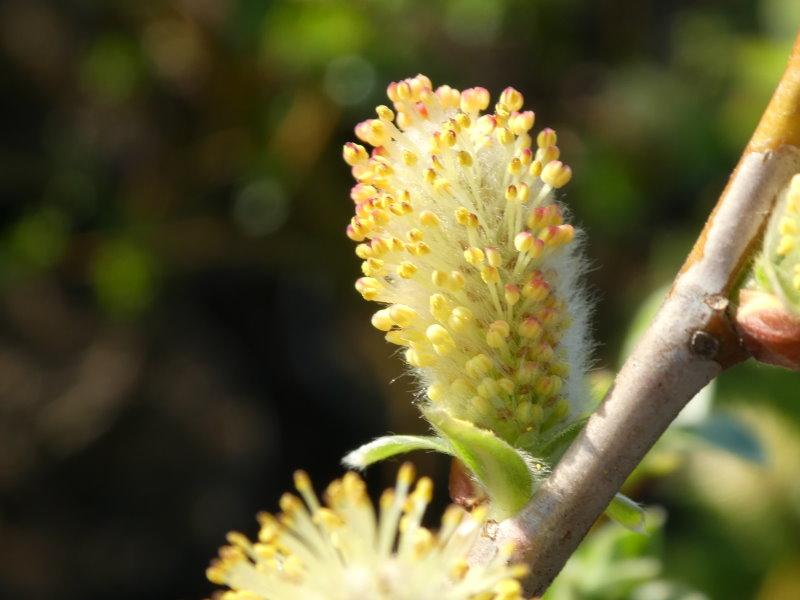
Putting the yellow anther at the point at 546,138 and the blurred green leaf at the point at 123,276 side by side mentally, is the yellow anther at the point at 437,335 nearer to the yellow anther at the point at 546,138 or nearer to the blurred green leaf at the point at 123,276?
the yellow anther at the point at 546,138

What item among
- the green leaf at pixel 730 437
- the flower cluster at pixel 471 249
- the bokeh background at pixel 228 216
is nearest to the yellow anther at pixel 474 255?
the flower cluster at pixel 471 249

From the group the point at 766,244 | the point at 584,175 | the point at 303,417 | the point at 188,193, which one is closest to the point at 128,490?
the point at 303,417

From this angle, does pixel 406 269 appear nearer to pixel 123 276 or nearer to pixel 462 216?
pixel 462 216

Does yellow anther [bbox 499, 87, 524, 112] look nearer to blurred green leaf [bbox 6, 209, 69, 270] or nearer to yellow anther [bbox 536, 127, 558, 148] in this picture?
yellow anther [bbox 536, 127, 558, 148]

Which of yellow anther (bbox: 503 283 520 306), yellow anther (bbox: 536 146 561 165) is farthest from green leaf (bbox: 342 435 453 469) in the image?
yellow anther (bbox: 536 146 561 165)

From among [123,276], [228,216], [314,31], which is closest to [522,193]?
[314,31]
